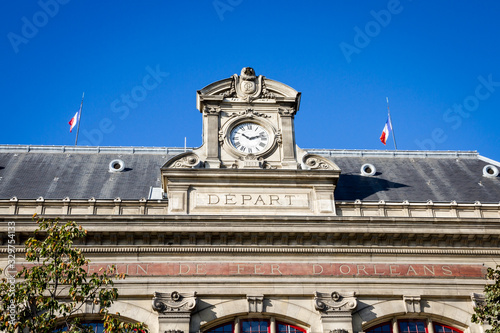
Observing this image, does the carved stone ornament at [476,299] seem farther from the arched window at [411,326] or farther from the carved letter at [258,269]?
the carved letter at [258,269]

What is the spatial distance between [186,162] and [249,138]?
3.40 metres

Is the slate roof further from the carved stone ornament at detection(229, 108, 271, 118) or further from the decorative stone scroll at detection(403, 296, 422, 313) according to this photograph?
the decorative stone scroll at detection(403, 296, 422, 313)

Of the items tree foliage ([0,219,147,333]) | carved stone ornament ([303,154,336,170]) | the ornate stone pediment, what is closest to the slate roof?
carved stone ornament ([303,154,336,170])

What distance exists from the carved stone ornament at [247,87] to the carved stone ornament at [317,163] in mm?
4029

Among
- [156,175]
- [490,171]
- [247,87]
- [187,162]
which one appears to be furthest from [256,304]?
[490,171]

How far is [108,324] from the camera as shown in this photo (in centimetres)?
2172

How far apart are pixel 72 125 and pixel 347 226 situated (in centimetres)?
2148

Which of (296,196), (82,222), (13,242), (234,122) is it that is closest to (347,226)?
(296,196)

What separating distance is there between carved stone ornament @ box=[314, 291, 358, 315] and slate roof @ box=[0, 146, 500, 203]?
19.4 ft

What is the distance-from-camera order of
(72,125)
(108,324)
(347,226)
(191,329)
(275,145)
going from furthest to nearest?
(72,125) < (275,145) < (347,226) < (191,329) < (108,324)

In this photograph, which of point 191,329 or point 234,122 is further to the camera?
point 234,122

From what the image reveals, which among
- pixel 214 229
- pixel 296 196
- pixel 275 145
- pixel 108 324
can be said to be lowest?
pixel 108 324

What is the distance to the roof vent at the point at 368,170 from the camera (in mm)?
36719

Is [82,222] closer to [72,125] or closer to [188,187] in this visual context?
[188,187]
